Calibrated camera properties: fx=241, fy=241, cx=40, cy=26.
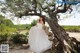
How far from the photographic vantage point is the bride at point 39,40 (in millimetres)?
6488

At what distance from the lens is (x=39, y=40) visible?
6.62m

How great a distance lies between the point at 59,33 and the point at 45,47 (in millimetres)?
2015

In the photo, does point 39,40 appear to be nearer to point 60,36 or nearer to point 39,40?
point 39,40

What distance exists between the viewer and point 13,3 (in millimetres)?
8828

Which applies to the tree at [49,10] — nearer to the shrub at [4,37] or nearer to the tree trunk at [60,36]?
the tree trunk at [60,36]

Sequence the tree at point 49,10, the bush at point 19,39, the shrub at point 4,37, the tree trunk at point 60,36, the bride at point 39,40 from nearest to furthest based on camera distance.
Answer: the bride at point 39,40, the tree trunk at point 60,36, the tree at point 49,10, the bush at point 19,39, the shrub at point 4,37

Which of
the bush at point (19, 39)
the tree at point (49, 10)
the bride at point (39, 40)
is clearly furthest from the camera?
the bush at point (19, 39)

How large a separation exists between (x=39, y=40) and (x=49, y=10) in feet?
8.81

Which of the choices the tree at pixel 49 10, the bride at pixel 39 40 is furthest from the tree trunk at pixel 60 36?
the bride at pixel 39 40

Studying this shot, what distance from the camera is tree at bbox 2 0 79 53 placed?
327 inches

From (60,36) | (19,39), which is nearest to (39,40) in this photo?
(60,36)

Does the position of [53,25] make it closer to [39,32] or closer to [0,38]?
[39,32]

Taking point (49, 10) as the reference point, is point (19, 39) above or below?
below

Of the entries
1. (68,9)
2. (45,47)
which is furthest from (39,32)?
(68,9)
